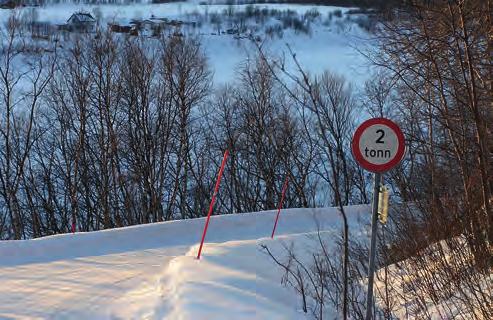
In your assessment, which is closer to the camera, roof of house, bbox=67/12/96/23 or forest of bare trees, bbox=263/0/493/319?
forest of bare trees, bbox=263/0/493/319

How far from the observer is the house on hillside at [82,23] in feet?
77.3

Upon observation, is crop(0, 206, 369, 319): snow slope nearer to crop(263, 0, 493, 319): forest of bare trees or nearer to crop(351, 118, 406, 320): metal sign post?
crop(263, 0, 493, 319): forest of bare trees

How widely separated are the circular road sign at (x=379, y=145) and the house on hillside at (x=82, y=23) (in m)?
21.9

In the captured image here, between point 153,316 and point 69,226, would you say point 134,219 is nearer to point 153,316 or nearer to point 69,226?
point 69,226

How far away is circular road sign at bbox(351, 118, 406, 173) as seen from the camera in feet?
12.5

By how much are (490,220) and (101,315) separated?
4.37 metres

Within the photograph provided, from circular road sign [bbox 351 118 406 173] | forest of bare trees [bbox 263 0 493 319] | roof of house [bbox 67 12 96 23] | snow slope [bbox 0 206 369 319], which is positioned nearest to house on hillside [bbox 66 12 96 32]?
roof of house [bbox 67 12 96 23]

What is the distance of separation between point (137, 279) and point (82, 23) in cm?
1995

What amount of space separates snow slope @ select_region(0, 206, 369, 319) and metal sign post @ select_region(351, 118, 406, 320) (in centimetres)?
182

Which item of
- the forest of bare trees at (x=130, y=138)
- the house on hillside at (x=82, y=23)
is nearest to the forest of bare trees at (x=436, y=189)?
the forest of bare trees at (x=130, y=138)

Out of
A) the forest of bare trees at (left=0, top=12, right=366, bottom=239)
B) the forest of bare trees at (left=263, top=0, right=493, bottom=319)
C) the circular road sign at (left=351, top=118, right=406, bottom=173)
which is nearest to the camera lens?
the circular road sign at (left=351, top=118, right=406, bottom=173)

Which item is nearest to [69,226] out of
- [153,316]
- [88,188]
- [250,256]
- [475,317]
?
[88,188]

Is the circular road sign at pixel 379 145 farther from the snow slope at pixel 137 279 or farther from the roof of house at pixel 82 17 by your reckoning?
the roof of house at pixel 82 17

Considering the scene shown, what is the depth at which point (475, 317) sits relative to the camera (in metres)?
3.81
